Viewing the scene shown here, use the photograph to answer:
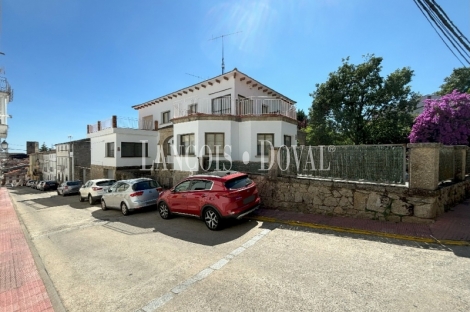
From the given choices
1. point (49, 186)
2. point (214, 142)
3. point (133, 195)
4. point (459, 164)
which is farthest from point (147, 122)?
point (459, 164)

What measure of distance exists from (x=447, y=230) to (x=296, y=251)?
4114mm

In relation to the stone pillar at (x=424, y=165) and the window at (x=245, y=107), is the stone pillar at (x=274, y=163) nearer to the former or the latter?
the stone pillar at (x=424, y=165)

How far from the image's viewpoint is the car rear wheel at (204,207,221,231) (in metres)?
6.73

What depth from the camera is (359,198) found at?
7.08 m

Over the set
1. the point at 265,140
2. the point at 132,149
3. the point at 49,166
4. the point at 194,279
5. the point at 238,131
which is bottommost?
the point at 194,279

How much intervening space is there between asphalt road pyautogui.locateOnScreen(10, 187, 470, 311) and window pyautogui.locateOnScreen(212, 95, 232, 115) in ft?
32.9

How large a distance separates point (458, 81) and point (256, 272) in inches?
1198

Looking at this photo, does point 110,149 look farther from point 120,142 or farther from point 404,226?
point 404,226

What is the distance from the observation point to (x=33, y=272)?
15.1 feet

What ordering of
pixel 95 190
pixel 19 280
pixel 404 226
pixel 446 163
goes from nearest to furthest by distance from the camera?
1. pixel 19 280
2. pixel 404 226
3. pixel 446 163
4. pixel 95 190

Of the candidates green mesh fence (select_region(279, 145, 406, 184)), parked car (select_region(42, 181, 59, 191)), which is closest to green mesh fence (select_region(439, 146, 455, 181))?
green mesh fence (select_region(279, 145, 406, 184))

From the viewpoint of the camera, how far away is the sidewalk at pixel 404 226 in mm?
5340

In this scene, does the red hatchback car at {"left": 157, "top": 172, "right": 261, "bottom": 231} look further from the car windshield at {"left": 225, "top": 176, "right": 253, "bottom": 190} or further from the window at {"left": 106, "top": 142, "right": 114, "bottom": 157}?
the window at {"left": 106, "top": 142, "right": 114, "bottom": 157}

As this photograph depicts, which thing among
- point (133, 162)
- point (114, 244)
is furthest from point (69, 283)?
point (133, 162)
